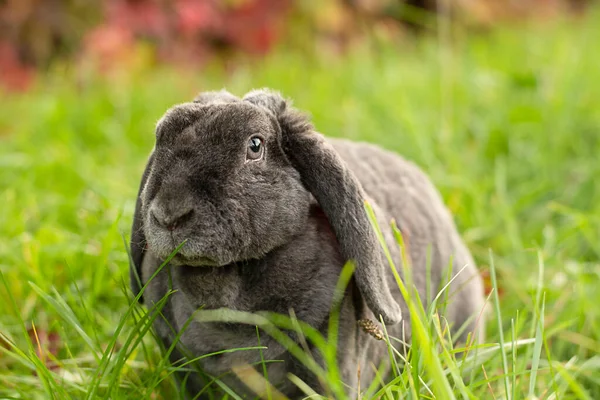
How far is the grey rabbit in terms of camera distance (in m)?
1.87

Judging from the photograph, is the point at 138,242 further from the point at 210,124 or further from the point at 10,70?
the point at 10,70

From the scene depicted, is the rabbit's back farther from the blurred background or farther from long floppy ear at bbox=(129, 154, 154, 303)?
the blurred background

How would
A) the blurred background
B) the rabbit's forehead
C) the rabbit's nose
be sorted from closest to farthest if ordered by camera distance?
the rabbit's nose < the rabbit's forehead < the blurred background

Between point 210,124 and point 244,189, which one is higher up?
point 210,124

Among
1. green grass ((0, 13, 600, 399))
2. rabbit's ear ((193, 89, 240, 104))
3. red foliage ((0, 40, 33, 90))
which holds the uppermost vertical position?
red foliage ((0, 40, 33, 90))

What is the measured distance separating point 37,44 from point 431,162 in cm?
391

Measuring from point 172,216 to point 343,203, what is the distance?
19.4 inches

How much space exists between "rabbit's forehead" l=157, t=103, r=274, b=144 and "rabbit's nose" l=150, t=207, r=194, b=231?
20 centimetres

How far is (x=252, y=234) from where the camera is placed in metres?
1.92

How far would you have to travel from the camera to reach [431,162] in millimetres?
4039

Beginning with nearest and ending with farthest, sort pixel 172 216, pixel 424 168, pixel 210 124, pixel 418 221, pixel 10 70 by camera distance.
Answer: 1. pixel 172 216
2. pixel 210 124
3. pixel 418 221
4. pixel 424 168
5. pixel 10 70

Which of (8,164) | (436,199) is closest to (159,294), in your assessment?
(436,199)

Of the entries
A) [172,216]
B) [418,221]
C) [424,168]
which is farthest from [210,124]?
[424,168]

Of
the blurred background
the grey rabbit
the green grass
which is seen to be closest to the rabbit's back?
the green grass
